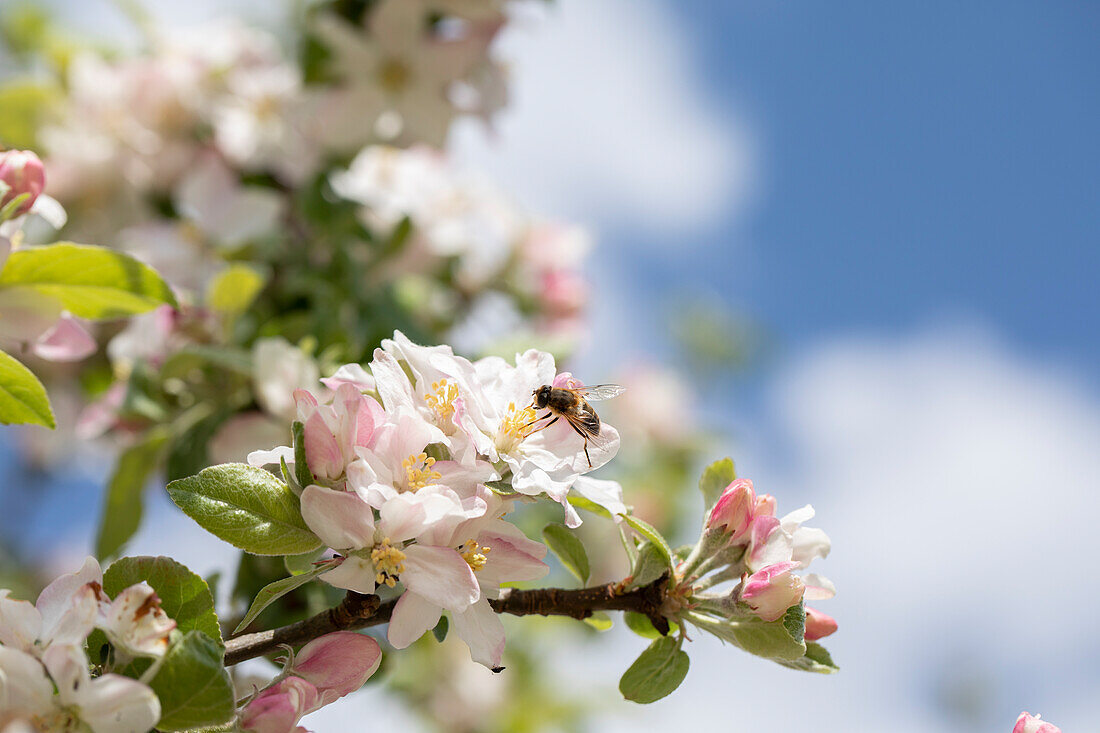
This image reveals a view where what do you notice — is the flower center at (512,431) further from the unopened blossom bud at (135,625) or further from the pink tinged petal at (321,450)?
the unopened blossom bud at (135,625)

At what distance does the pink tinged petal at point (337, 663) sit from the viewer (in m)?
0.67

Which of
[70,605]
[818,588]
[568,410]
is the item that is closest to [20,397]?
[70,605]

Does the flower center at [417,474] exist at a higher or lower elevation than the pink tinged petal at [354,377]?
lower

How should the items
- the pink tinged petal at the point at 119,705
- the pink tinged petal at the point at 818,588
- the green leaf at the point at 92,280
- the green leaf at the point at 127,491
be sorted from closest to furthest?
the pink tinged petal at the point at 119,705
the pink tinged petal at the point at 818,588
the green leaf at the point at 92,280
the green leaf at the point at 127,491

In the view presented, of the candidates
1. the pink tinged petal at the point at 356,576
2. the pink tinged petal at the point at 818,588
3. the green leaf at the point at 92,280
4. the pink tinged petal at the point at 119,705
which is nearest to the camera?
the pink tinged petal at the point at 119,705

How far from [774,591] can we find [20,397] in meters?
0.66

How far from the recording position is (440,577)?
65cm

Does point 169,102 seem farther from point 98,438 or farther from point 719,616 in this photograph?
point 719,616

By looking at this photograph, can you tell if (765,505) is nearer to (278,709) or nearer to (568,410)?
(568,410)

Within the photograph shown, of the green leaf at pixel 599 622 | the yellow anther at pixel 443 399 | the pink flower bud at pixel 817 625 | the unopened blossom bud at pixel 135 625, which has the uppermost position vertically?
the pink flower bud at pixel 817 625

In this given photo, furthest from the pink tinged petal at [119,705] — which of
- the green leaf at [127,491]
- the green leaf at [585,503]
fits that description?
the green leaf at [127,491]

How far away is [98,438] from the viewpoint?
1.55 m

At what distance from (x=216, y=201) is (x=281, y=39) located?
4.15ft

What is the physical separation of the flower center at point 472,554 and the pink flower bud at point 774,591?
0.20 metres
